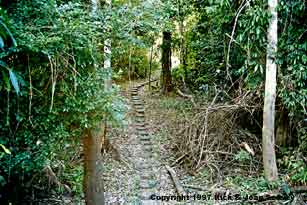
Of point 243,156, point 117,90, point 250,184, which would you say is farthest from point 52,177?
point 243,156

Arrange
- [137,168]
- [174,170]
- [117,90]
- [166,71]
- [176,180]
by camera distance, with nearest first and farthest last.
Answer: [117,90]
[176,180]
[174,170]
[137,168]
[166,71]

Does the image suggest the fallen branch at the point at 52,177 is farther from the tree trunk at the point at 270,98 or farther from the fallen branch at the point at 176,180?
the tree trunk at the point at 270,98

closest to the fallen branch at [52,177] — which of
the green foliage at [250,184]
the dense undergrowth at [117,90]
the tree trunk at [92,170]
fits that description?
the dense undergrowth at [117,90]

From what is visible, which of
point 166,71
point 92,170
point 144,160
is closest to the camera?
point 92,170

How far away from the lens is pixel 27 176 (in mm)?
4750

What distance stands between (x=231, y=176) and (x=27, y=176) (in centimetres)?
330

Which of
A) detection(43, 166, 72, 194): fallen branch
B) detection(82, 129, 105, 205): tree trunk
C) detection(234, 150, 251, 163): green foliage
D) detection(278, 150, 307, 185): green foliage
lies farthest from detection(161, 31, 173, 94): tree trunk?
detection(82, 129, 105, 205): tree trunk

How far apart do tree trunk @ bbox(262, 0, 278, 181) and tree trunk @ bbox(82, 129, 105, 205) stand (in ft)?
8.21

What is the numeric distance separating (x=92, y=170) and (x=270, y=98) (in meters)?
2.77

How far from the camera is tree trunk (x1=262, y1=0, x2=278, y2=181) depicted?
5.13 metres

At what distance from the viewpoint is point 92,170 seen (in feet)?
15.0

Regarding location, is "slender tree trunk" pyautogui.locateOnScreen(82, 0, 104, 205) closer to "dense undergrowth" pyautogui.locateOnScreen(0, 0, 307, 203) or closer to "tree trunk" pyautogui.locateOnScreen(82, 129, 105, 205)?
"tree trunk" pyautogui.locateOnScreen(82, 129, 105, 205)

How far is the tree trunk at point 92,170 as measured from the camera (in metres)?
4.54

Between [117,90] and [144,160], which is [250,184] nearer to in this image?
[144,160]
